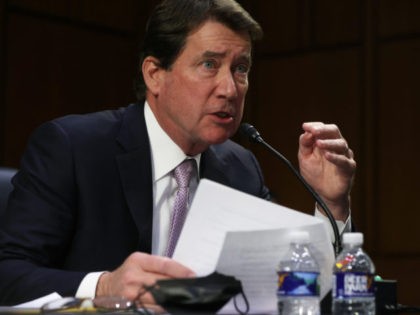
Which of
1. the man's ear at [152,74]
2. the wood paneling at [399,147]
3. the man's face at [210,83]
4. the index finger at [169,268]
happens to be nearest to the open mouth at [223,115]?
the man's face at [210,83]

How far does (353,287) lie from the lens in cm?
156

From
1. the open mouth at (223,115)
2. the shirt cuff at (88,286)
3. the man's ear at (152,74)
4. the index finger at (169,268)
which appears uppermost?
the man's ear at (152,74)

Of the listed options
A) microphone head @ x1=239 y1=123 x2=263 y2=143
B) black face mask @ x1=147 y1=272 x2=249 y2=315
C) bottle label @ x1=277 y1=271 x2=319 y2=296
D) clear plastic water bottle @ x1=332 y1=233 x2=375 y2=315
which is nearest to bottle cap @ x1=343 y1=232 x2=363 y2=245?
clear plastic water bottle @ x1=332 y1=233 x2=375 y2=315

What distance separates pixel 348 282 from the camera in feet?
5.15

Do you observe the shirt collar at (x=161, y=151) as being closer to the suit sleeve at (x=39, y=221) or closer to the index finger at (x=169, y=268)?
the suit sleeve at (x=39, y=221)

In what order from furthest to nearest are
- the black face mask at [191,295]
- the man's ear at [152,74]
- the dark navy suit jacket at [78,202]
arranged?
the man's ear at [152,74]
the dark navy suit jacket at [78,202]
the black face mask at [191,295]

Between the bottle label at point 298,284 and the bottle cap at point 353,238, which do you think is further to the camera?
the bottle cap at point 353,238

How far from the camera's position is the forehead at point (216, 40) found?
7.64 feet

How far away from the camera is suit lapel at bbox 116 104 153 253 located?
223 cm

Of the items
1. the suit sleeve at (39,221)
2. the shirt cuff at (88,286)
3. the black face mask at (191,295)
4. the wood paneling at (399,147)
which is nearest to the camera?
the black face mask at (191,295)

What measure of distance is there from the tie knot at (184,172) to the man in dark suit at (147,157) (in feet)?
0.07

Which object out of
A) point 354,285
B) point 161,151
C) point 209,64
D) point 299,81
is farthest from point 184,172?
point 299,81

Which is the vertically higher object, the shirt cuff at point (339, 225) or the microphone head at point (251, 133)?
the microphone head at point (251, 133)

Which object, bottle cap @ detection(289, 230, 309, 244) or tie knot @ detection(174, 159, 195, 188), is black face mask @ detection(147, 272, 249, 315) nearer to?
bottle cap @ detection(289, 230, 309, 244)
